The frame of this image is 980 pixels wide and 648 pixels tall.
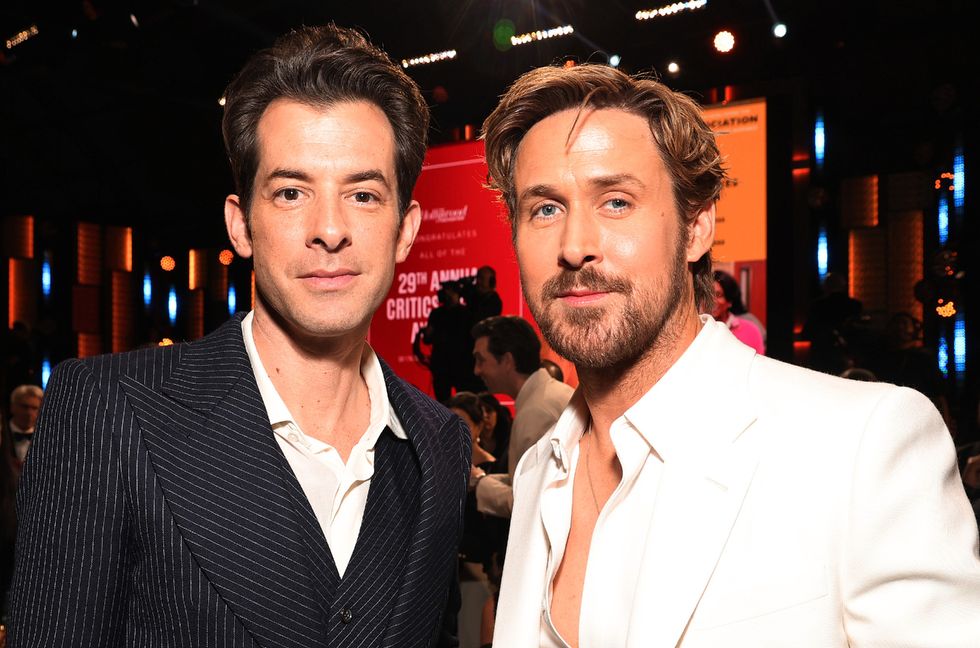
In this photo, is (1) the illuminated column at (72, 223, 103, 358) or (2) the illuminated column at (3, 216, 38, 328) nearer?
(2) the illuminated column at (3, 216, 38, 328)

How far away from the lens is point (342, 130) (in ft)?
6.26

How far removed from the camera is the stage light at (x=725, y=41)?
22.0ft

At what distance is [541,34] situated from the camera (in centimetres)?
744

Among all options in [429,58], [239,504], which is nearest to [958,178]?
[429,58]

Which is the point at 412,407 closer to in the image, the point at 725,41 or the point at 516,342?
the point at 516,342

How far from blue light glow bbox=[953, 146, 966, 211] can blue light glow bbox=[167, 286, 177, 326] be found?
9347 millimetres

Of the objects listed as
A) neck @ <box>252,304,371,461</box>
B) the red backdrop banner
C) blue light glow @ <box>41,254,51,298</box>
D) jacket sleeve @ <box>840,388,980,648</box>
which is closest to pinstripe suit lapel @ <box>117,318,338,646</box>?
neck @ <box>252,304,371,461</box>

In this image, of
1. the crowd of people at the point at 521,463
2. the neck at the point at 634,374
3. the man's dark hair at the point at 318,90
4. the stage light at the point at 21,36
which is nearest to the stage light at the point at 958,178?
the crowd of people at the point at 521,463

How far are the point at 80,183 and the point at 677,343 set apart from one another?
35.6 feet

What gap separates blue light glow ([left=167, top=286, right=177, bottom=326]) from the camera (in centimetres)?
1209

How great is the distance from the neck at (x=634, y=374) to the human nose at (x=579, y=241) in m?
0.22

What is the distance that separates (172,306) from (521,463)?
1091 cm

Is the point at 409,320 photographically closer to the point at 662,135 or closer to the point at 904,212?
the point at 904,212

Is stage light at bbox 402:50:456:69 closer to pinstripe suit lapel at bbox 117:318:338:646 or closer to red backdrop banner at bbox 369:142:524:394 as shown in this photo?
red backdrop banner at bbox 369:142:524:394
